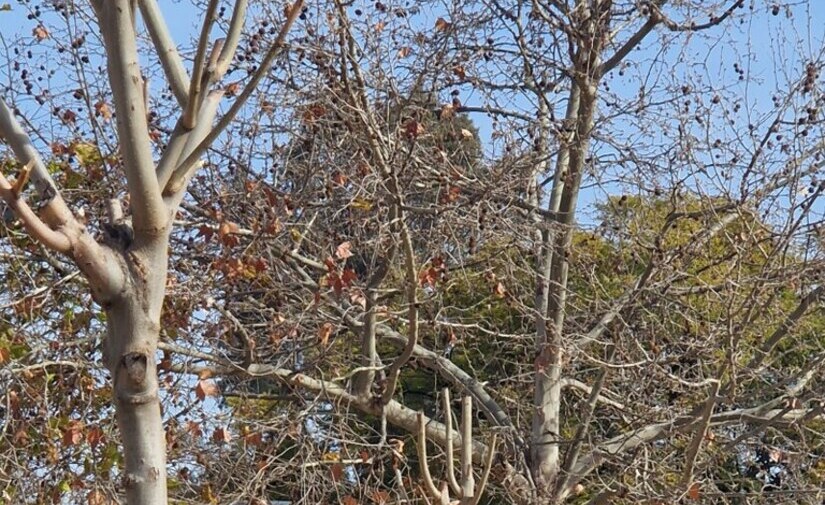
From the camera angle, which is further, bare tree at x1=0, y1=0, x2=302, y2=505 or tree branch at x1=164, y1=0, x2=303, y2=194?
tree branch at x1=164, y1=0, x2=303, y2=194

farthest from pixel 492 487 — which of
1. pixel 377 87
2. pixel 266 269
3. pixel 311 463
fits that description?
pixel 377 87

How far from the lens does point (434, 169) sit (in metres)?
7.37

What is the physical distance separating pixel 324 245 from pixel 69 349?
1.73m

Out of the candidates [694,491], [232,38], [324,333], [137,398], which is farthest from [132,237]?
[694,491]

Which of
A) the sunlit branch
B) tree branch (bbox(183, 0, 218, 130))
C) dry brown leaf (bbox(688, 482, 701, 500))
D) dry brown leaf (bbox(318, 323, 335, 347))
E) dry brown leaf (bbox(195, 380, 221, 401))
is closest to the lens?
the sunlit branch

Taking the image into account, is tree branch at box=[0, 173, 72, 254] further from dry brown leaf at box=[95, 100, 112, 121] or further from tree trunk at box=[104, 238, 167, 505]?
dry brown leaf at box=[95, 100, 112, 121]

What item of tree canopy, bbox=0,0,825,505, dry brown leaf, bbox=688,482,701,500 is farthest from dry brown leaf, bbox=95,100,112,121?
dry brown leaf, bbox=688,482,701,500

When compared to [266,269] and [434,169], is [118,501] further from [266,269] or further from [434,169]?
[434,169]

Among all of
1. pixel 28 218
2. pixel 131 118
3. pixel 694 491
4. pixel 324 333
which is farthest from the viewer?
pixel 324 333

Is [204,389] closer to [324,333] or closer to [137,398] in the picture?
[324,333]

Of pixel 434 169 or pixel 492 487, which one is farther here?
pixel 492 487

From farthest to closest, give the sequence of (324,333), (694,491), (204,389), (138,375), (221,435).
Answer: (324,333), (694,491), (221,435), (204,389), (138,375)

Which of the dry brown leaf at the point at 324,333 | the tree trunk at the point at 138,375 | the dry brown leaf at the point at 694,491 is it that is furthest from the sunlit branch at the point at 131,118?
the dry brown leaf at the point at 694,491

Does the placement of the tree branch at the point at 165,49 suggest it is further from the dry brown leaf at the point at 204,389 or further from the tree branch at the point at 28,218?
the dry brown leaf at the point at 204,389
